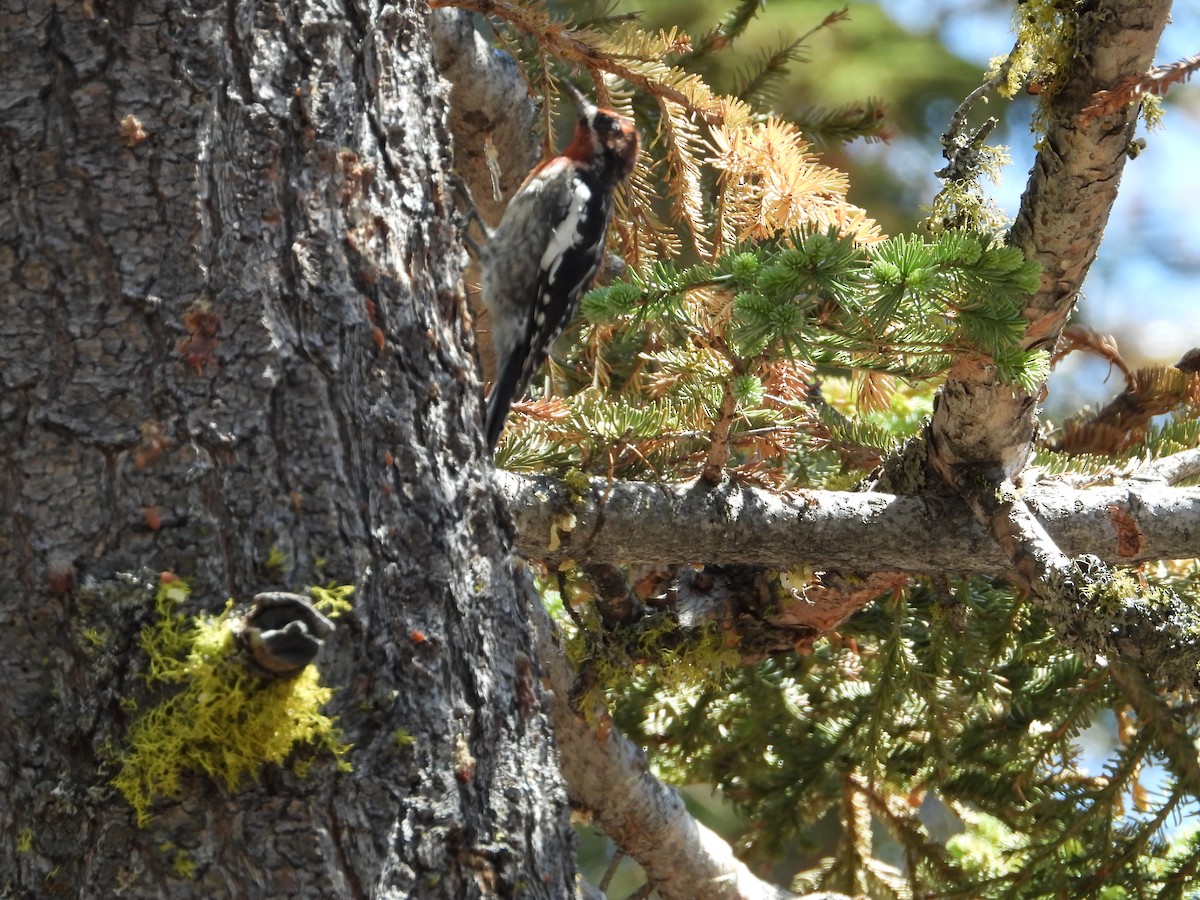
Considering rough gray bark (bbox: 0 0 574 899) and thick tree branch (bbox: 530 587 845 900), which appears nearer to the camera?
rough gray bark (bbox: 0 0 574 899)

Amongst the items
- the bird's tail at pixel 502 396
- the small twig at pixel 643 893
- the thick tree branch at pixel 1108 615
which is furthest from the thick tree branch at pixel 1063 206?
the small twig at pixel 643 893

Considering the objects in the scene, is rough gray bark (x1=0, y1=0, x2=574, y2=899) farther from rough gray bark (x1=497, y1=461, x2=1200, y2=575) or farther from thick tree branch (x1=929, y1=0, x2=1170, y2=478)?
thick tree branch (x1=929, y1=0, x2=1170, y2=478)

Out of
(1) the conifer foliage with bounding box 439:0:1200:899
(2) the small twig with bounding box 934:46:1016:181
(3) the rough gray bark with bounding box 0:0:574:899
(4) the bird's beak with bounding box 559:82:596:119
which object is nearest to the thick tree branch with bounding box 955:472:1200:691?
(1) the conifer foliage with bounding box 439:0:1200:899

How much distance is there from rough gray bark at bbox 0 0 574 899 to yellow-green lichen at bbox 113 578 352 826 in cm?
4

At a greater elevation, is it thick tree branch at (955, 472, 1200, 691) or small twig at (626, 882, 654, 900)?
thick tree branch at (955, 472, 1200, 691)

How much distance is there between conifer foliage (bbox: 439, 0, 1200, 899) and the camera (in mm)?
2061

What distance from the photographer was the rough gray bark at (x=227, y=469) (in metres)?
1.56

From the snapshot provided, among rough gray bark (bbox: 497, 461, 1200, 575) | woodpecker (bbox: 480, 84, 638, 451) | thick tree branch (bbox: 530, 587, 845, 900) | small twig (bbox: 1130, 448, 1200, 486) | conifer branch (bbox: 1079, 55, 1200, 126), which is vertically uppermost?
woodpecker (bbox: 480, 84, 638, 451)

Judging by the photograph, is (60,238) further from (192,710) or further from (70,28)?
(192,710)

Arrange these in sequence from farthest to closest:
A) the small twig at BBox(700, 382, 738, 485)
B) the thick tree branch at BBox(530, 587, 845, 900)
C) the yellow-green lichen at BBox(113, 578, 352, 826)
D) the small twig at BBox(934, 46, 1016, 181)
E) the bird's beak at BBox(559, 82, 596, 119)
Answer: the bird's beak at BBox(559, 82, 596, 119) → the thick tree branch at BBox(530, 587, 845, 900) → the small twig at BBox(700, 382, 738, 485) → the small twig at BBox(934, 46, 1016, 181) → the yellow-green lichen at BBox(113, 578, 352, 826)

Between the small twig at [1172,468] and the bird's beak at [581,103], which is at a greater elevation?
the bird's beak at [581,103]

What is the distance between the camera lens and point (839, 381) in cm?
429

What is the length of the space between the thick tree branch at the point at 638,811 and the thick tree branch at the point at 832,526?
10.7 inches

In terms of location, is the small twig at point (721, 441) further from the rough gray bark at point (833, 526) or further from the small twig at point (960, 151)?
the small twig at point (960, 151)
